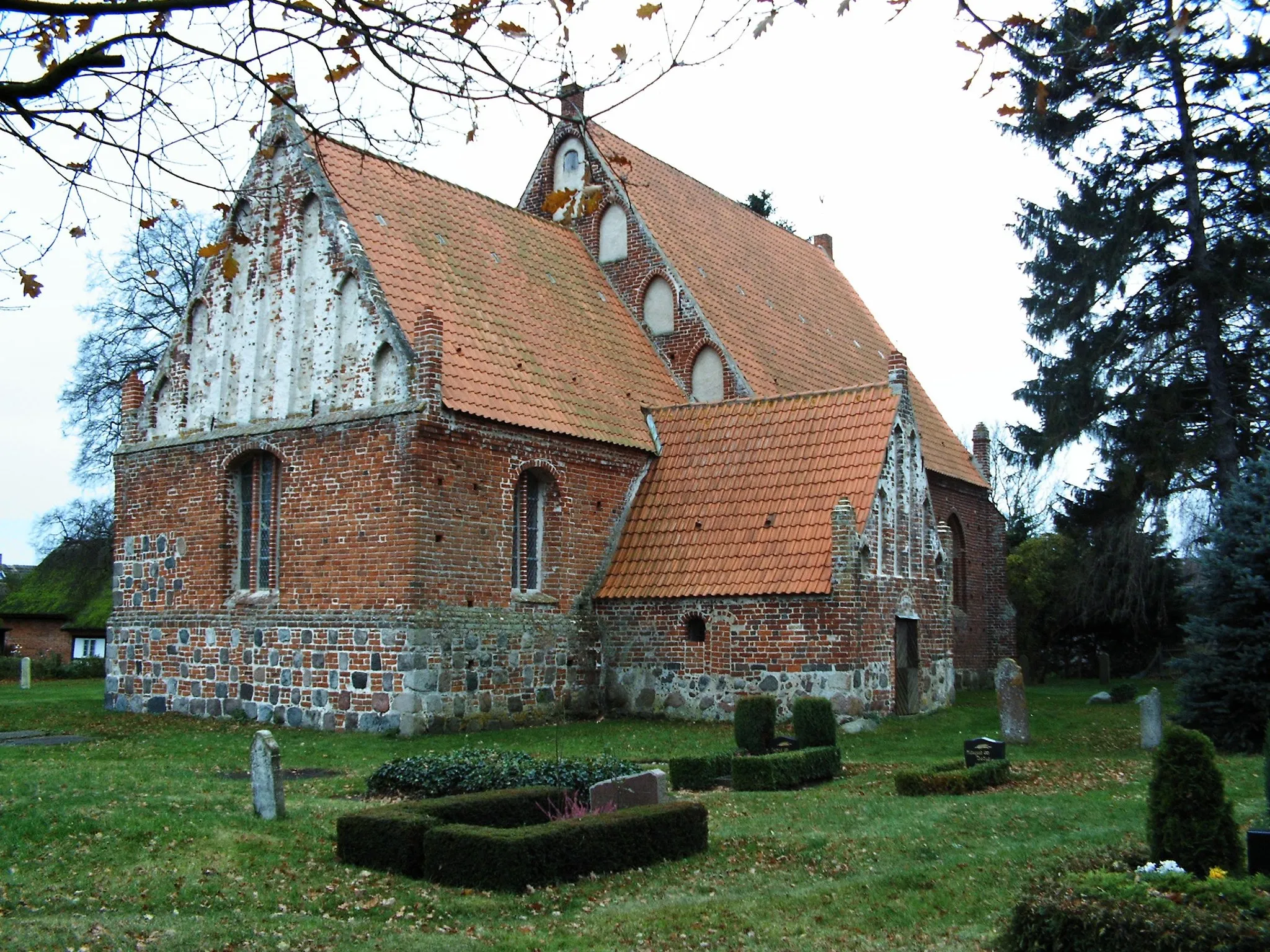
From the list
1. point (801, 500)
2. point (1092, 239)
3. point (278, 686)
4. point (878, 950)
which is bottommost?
point (878, 950)

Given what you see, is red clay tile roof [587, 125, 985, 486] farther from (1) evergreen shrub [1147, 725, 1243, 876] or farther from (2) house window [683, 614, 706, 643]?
(1) evergreen shrub [1147, 725, 1243, 876]

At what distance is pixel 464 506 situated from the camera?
61.8ft

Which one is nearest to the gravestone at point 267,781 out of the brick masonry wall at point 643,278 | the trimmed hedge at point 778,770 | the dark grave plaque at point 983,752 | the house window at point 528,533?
the trimmed hedge at point 778,770

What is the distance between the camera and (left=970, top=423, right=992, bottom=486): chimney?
32188mm

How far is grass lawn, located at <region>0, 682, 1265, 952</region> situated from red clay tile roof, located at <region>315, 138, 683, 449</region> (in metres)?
7.25

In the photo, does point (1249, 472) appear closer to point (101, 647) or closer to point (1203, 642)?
point (1203, 642)

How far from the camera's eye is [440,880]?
9156 mm

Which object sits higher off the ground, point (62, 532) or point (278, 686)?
point (62, 532)

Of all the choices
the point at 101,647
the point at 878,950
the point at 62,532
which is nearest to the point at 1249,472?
the point at 878,950

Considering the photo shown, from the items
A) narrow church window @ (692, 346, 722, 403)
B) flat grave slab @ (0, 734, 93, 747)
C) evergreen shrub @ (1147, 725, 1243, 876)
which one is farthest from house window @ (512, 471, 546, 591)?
evergreen shrub @ (1147, 725, 1243, 876)

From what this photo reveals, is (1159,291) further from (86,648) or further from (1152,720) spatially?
(86,648)

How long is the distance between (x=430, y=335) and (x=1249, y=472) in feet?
40.4

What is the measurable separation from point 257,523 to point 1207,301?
18.3 m

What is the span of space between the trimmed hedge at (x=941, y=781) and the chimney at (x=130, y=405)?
15.4m
